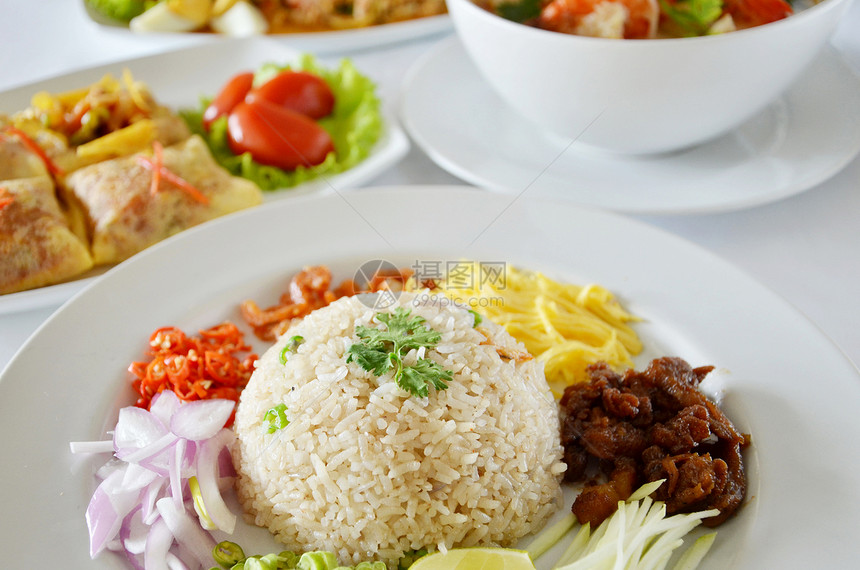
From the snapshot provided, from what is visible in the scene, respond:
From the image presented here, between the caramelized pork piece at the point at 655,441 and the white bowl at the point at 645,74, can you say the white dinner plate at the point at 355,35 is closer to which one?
the white bowl at the point at 645,74

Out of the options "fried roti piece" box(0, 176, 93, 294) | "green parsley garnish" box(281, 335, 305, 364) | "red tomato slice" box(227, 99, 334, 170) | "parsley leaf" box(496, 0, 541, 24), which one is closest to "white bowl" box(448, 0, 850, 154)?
"parsley leaf" box(496, 0, 541, 24)

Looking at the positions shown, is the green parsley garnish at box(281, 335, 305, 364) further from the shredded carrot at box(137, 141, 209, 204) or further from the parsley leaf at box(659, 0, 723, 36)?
the parsley leaf at box(659, 0, 723, 36)

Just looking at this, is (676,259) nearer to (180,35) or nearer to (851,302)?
(851,302)

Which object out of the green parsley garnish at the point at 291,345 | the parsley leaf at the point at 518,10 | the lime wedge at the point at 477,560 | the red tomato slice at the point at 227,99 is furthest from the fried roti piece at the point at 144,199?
the lime wedge at the point at 477,560

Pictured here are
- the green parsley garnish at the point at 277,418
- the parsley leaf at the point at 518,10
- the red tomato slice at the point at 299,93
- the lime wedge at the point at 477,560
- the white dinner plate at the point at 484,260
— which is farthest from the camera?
the red tomato slice at the point at 299,93

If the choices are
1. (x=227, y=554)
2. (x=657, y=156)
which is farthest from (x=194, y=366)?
(x=657, y=156)
